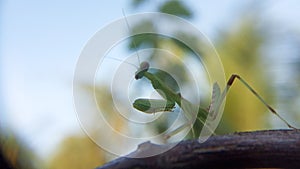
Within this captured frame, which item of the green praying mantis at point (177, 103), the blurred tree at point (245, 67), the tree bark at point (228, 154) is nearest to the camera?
the tree bark at point (228, 154)

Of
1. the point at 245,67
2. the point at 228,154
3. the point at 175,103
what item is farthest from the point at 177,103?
the point at 245,67

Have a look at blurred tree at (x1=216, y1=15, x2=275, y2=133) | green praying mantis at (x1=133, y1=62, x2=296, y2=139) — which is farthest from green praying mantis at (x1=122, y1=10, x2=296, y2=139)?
blurred tree at (x1=216, y1=15, x2=275, y2=133)

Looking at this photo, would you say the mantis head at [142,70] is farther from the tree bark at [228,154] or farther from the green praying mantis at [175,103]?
the tree bark at [228,154]

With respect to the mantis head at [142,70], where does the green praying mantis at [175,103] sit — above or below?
below

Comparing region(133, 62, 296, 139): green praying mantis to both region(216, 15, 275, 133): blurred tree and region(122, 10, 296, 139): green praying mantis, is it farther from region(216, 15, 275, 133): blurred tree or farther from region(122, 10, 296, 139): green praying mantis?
region(216, 15, 275, 133): blurred tree

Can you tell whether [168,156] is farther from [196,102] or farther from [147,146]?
[196,102]

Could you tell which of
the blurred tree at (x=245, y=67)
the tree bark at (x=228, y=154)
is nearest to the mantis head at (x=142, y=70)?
the tree bark at (x=228, y=154)

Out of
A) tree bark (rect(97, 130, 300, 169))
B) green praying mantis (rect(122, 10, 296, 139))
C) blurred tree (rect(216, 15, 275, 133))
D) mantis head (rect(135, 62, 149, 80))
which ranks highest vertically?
blurred tree (rect(216, 15, 275, 133))

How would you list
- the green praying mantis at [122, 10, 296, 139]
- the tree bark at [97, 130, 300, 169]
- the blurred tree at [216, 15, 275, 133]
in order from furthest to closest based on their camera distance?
the blurred tree at [216, 15, 275, 133]
the green praying mantis at [122, 10, 296, 139]
the tree bark at [97, 130, 300, 169]

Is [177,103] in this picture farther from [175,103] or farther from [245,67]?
[245,67]
